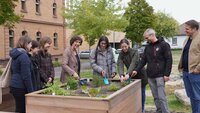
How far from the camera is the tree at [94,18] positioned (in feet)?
88.8

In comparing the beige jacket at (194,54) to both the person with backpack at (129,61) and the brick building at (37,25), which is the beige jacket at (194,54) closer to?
the person with backpack at (129,61)

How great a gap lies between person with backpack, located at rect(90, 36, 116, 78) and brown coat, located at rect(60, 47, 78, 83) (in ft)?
1.25

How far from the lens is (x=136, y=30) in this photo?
142ft

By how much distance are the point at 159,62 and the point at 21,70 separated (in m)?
2.69

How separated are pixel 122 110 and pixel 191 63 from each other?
2065 mm

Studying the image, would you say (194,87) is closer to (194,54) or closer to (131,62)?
(194,54)

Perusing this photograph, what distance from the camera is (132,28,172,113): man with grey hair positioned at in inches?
249

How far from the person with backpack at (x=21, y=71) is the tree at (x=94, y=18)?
854 inches

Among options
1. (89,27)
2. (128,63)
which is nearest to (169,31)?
(89,27)

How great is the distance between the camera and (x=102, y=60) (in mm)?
6668

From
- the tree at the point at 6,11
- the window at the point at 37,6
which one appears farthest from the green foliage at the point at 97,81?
the window at the point at 37,6

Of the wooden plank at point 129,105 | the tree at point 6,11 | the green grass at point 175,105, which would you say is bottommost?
the green grass at point 175,105

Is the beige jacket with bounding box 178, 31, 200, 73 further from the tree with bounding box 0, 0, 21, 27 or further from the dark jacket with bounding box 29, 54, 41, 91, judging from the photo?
the tree with bounding box 0, 0, 21, 27

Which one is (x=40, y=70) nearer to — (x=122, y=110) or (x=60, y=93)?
(x=60, y=93)
